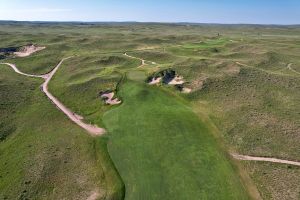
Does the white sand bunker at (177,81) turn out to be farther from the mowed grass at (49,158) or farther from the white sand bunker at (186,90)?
the mowed grass at (49,158)

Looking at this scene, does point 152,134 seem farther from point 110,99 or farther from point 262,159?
point 110,99

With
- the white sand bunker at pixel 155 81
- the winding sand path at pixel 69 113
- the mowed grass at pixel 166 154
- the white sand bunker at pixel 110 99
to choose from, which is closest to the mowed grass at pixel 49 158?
the winding sand path at pixel 69 113

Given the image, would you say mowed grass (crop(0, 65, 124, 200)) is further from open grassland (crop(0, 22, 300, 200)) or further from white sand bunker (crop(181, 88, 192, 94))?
white sand bunker (crop(181, 88, 192, 94))

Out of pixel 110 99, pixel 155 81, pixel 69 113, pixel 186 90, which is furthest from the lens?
pixel 155 81

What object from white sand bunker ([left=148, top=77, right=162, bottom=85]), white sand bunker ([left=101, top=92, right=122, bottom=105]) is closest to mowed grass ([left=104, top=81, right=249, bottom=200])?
white sand bunker ([left=101, top=92, right=122, bottom=105])

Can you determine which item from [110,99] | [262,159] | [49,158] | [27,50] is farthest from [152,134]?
[27,50]

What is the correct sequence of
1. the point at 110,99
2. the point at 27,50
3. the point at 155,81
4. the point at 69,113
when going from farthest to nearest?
1. the point at 27,50
2. the point at 155,81
3. the point at 110,99
4. the point at 69,113

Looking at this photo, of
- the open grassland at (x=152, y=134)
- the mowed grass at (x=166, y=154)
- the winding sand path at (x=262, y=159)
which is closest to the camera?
the mowed grass at (x=166, y=154)
